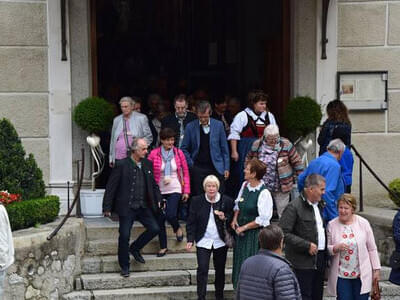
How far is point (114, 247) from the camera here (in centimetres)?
1059

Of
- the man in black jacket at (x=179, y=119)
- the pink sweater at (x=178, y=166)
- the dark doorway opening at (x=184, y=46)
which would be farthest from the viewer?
the dark doorway opening at (x=184, y=46)

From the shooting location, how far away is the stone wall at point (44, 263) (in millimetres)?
9391

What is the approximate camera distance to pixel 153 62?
14.6 m

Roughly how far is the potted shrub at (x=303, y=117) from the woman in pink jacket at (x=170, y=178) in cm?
207

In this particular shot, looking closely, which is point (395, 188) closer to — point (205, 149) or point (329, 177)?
point (329, 177)

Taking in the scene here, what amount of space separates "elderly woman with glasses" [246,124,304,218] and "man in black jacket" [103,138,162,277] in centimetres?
137

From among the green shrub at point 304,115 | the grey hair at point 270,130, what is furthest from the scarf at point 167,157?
the green shrub at point 304,115

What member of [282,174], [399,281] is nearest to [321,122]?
[282,174]

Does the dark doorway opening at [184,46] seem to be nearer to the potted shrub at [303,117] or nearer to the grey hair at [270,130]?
the potted shrub at [303,117]

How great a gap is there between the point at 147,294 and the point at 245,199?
162 centimetres

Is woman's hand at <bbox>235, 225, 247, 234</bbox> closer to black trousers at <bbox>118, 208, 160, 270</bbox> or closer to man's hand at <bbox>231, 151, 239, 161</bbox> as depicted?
black trousers at <bbox>118, 208, 160, 270</bbox>

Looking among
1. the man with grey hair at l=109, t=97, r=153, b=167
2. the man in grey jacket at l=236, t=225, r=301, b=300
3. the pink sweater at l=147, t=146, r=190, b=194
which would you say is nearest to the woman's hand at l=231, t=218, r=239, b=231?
the pink sweater at l=147, t=146, r=190, b=194

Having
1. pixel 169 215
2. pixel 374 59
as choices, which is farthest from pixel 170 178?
pixel 374 59

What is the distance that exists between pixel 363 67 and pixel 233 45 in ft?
10.6
